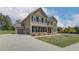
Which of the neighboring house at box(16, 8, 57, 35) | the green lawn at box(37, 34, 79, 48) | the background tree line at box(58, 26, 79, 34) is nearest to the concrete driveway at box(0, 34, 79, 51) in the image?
the green lawn at box(37, 34, 79, 48)

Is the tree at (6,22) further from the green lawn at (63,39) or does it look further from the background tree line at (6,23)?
the green lawn at (63,39)

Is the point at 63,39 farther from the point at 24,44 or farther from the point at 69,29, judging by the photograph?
the point at 24,44

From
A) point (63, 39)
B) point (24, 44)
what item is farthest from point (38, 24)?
point (63, 39)

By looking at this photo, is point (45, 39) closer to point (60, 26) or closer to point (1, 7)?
point (60, 26)

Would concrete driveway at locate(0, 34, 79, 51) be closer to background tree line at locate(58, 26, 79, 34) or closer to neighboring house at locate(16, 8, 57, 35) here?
neighboring house at locate(16, 8, 57, 35)
